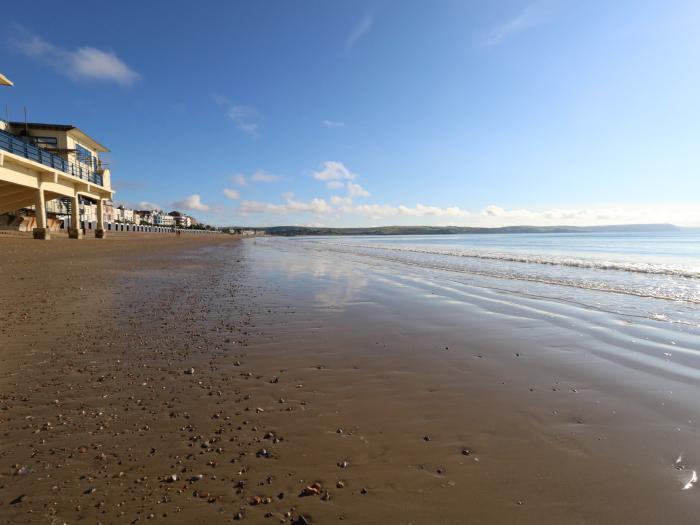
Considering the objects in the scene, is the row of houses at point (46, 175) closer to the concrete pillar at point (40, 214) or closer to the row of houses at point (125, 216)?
the concrete pillar at point (40, 214)

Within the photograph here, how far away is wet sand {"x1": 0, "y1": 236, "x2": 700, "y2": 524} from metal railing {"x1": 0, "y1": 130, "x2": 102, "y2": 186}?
21.4 metres

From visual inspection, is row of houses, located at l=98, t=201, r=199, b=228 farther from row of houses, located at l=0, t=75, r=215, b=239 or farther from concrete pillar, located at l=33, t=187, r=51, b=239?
concrete pillar, located at l=33, t=187, r=51, b=239

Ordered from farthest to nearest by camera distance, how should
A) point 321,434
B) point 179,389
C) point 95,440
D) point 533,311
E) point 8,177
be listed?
point 8,177
point 533,311
point 179,389
point 321,434
point 95,440

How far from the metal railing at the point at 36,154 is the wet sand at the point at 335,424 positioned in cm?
2140

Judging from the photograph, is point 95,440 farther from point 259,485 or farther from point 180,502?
point 259,485

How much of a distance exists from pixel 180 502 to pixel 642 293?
13.9m

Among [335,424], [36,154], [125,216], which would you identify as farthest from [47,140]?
[125,216]

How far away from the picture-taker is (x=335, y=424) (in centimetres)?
348

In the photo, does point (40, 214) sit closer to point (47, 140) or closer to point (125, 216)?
point (47, 140)

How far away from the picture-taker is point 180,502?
2377mm

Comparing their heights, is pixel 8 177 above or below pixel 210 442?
above

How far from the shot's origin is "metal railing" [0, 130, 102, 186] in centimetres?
2144

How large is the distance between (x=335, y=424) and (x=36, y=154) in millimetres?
30712

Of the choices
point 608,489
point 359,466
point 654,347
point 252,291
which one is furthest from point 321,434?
point 252,291
